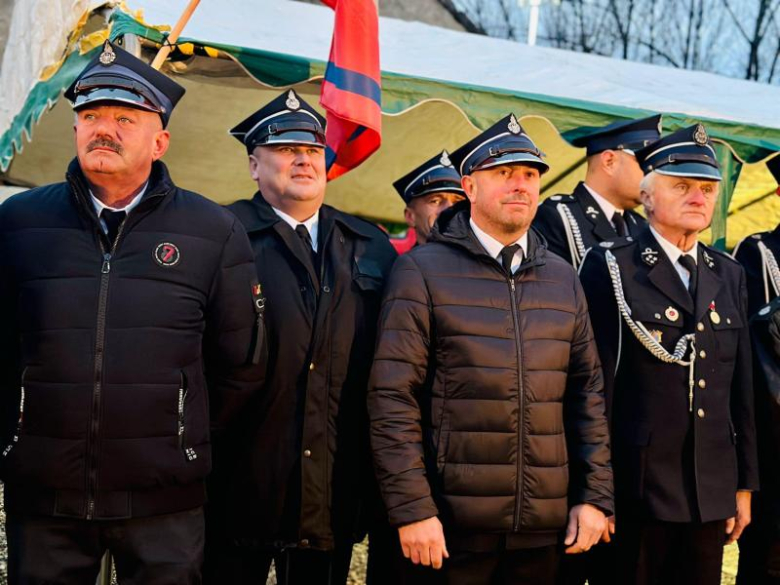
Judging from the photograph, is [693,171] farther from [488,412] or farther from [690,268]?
[488,412]

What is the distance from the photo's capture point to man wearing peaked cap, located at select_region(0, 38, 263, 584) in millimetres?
2352

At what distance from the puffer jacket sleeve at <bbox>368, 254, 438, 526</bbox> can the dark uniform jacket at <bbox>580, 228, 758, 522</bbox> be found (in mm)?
750

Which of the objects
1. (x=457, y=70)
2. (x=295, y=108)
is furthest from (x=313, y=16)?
(x=295, y=108)

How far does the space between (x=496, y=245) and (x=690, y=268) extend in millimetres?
788

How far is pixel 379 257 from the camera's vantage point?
3.15 meters

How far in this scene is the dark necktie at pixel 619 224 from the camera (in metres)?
3.97

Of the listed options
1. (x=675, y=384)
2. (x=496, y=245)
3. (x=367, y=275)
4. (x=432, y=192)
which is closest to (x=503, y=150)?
(x=496, y=245)

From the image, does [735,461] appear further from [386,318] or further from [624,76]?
[624,76]

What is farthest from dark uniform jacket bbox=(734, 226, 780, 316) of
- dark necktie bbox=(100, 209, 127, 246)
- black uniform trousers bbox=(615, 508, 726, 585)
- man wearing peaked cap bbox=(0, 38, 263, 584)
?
dark necktie bbox=(100, 209, 127, 246)

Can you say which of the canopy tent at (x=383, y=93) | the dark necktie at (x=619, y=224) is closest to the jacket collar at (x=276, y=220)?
the dark necktie at (x=619, y=224)

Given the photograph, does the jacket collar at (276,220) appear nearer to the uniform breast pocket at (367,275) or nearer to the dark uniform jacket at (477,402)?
the uniform breast pocket at (367,275)

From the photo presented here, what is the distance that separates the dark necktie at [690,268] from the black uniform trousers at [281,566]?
4.94ft

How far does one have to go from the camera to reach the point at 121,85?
2.53m

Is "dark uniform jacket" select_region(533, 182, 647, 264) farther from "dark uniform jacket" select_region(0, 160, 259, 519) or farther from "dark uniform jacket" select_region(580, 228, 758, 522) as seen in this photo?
"dark uniform jacket" select_region(0, 160, 259, 519)
